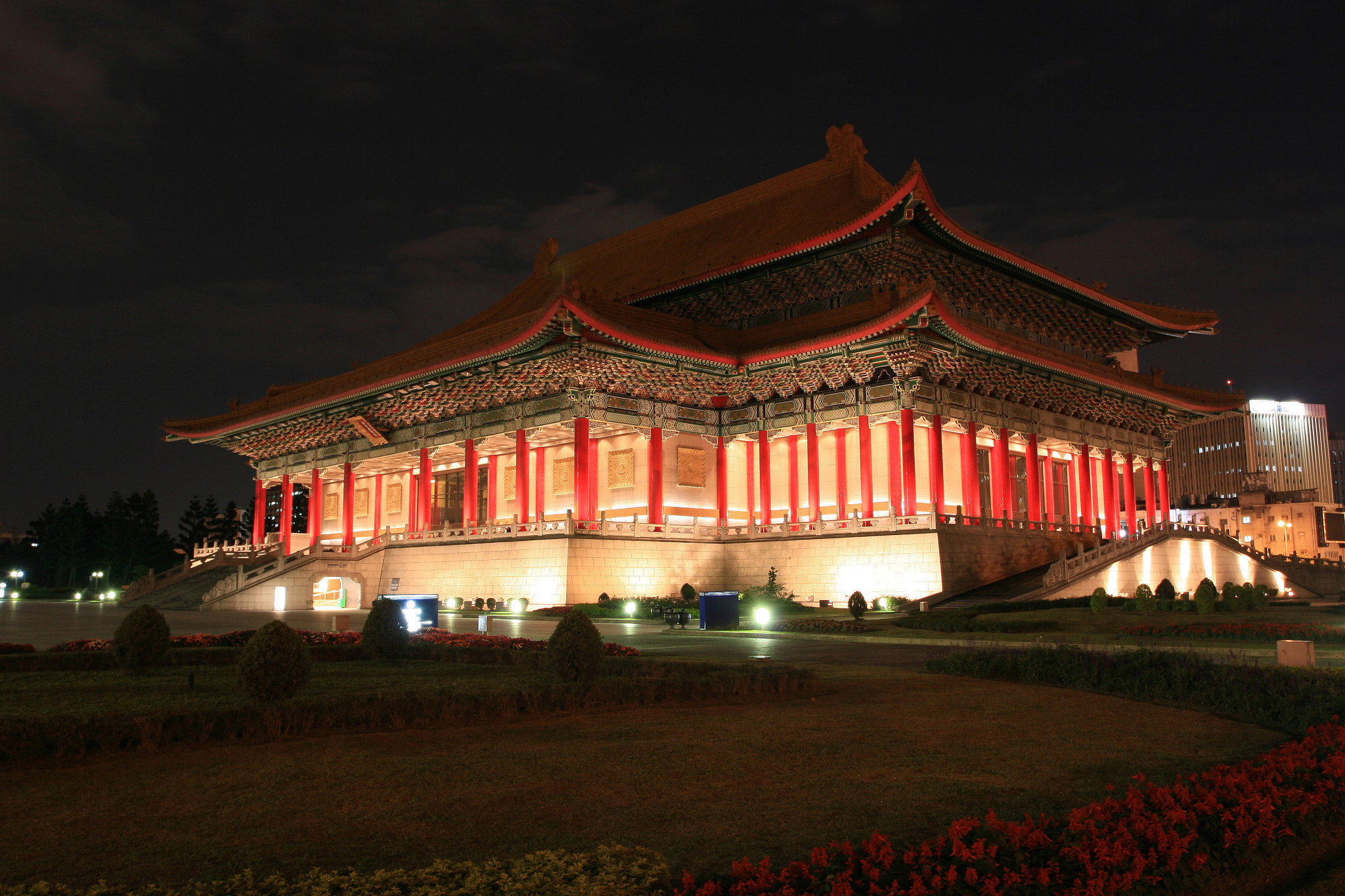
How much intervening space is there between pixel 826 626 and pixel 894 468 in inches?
487

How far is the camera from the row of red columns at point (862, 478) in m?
34.2

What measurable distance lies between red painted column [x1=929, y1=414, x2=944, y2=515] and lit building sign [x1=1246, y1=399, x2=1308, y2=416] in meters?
117

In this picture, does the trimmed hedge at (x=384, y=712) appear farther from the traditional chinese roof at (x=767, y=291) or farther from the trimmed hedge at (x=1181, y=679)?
the traditional chinese roof at (x=767, y=291)

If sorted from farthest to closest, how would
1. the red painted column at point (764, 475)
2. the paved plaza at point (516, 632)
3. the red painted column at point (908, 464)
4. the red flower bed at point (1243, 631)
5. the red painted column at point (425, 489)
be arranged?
the red painted column at point (425, 489) → the red painted column at point (764, 475) → the red painted column at point (908, 464) → the red flower bed at point (1243, 631) → the paved plaza at point (516, 632)

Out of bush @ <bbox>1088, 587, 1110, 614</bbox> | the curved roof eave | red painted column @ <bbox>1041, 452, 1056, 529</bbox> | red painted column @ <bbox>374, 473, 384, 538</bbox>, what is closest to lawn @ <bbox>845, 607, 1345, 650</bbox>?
bush @ <bbox>1088, 587, 1110, 614</bbox>

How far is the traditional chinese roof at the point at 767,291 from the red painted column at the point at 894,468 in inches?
156

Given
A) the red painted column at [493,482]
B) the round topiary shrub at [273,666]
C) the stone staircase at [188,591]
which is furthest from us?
the red painted column at [493,482]

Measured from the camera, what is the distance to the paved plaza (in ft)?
57.8

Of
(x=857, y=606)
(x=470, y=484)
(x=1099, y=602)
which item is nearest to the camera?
(x=1099, y=602)

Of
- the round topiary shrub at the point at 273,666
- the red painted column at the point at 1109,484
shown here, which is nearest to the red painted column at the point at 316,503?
the red painted column at the point at 1109,484

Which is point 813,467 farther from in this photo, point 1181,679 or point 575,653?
point 575,653

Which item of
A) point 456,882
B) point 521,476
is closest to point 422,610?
point 521,476

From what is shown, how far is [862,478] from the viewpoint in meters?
34.6

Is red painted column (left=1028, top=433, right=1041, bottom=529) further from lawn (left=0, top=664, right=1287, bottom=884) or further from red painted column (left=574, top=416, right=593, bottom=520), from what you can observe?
lawn (left=0, top=664, right=1287, bottom=884)
